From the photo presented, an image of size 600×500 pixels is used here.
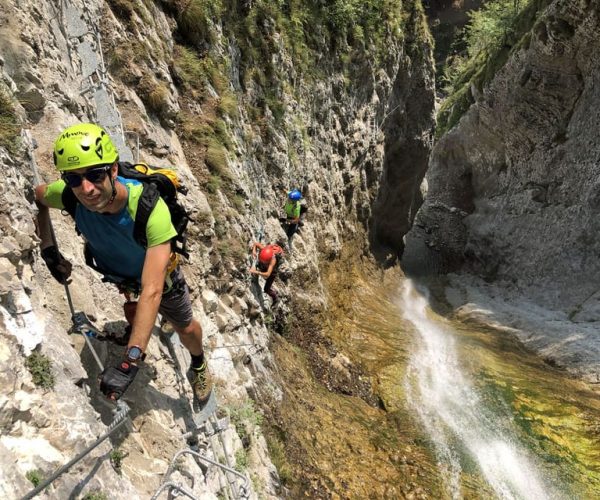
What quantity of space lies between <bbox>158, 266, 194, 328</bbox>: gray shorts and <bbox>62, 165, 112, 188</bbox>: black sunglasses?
134 cm

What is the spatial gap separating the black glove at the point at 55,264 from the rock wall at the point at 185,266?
0.15 meters

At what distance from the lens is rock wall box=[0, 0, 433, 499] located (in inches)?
138

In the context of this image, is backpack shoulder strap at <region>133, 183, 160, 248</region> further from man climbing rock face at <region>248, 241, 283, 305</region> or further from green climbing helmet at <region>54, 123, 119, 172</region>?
man climbing rock face at <region>248, 241, 283, 305</region>

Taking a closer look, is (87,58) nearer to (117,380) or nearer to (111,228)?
(111,228)

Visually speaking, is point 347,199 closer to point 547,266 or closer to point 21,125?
point 547,266

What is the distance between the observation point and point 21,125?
4805 mm

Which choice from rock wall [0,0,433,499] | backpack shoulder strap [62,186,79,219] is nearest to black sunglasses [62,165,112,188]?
backpack shoulder strap [62,186,79,219]

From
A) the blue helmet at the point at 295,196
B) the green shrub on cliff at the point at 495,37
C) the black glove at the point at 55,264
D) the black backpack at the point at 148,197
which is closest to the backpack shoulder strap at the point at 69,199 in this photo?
the black backpack at the point at 148,197

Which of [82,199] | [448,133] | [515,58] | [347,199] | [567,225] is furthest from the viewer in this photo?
[448,133]

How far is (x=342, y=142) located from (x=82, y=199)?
18083 mm

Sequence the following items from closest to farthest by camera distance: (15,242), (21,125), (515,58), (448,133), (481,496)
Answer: (15,242) < (21,125) < (481,496) < (515,58) < (448,133)

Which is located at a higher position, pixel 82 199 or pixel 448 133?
pixel 448 133

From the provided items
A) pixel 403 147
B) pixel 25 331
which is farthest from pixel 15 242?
pixel 403 147

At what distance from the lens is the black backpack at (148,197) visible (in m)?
3.66
